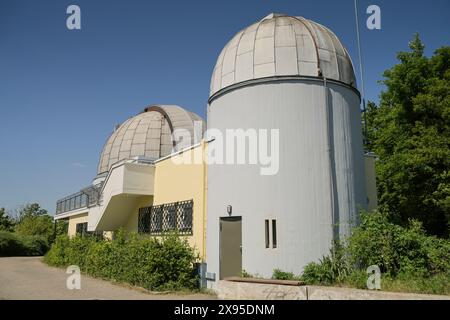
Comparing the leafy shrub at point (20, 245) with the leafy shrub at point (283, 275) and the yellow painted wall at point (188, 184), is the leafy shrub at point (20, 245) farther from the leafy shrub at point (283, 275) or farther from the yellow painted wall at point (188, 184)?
the leafy shrub at point (283, 275)

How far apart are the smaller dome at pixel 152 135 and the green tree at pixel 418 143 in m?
12.2

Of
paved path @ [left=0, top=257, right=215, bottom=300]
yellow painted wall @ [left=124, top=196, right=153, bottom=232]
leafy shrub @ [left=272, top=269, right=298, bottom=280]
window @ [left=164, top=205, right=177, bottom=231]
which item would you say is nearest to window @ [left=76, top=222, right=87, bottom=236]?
yellow painted wall @ [left=124, top=196, right=153, bottom=232]

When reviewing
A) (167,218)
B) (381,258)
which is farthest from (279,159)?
(167,218)

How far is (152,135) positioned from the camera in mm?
26328

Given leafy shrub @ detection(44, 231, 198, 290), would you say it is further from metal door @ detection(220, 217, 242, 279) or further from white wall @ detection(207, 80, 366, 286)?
metal door @ detection(220, 217, 242, 279)

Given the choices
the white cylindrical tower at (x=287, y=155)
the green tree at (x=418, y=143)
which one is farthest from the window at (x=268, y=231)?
the green tree at (x=418, y=143)

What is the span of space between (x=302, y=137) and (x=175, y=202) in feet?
20.5

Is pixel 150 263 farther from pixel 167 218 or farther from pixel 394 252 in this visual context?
pixel 394 252

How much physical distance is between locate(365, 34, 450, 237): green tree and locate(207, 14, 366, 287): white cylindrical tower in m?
4.29

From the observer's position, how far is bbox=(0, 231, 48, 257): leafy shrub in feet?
104

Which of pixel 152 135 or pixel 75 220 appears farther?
pixel 75 220

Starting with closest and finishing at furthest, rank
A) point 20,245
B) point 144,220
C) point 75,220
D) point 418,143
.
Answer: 1. point 418,143
2. point 144,220
3. point 75,220
4. point 20,245

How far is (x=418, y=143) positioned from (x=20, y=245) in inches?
1271
